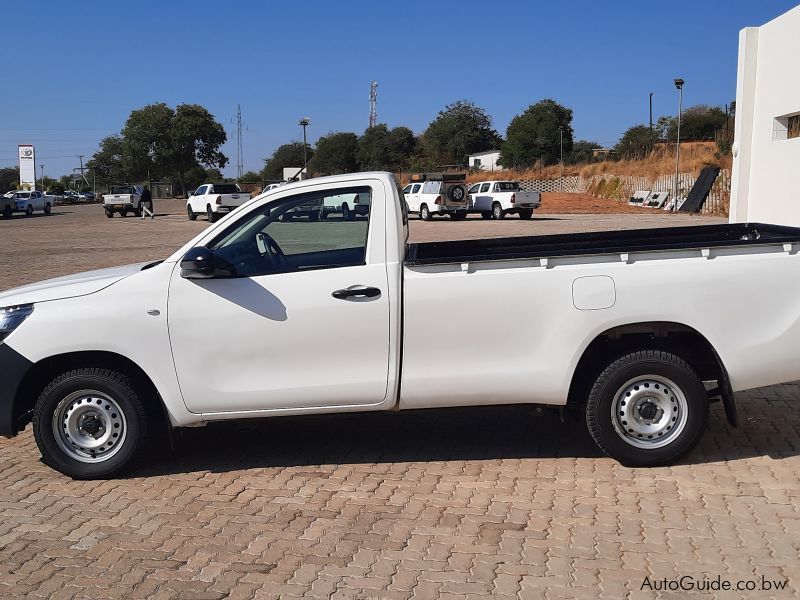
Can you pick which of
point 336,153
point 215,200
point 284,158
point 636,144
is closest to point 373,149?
point 336,153

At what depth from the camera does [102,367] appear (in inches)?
215

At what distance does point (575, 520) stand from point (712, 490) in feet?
3.19

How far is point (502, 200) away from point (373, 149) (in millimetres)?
49434

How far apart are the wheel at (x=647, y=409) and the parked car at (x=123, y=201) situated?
160 ft

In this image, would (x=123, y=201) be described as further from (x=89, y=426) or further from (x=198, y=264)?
(x=198, y=264)

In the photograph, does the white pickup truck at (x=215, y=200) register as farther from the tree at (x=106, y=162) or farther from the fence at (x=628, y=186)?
the tree at (x=106, y=162)

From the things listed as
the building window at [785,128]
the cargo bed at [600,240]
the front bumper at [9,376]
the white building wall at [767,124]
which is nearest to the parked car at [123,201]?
the white building wall at [767,124]

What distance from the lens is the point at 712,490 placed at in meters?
5.11

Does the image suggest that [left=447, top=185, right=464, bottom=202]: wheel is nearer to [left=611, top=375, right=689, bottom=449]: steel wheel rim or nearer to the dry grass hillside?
the dry grass hillside

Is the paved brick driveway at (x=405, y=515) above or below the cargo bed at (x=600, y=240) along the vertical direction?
below

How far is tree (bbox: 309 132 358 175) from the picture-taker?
83.6m

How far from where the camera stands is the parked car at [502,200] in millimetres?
37844

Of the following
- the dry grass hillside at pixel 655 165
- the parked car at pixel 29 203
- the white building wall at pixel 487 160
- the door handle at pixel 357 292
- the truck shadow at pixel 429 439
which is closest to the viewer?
the door handle at pixel 357 292

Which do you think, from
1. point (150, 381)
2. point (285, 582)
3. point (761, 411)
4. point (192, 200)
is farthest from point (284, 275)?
point (192, 200)
